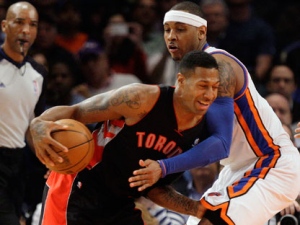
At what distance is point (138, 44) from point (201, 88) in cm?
530

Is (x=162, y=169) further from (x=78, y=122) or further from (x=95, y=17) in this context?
(x=95, y=17)

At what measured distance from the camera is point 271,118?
19.1 ft

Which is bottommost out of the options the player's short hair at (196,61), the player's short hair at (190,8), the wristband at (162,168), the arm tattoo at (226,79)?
the wristband at (162,168)

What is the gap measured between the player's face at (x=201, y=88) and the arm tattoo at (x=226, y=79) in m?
0.10

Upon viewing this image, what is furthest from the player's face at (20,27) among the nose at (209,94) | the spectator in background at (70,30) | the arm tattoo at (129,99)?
the spectator in background at (70,30)

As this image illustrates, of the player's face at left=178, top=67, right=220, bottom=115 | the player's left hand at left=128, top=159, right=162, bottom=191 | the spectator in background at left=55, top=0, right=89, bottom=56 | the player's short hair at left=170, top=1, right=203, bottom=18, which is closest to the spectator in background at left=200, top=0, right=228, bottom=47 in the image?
the spectator in background at left=55, top=0, right=89, bottom=56

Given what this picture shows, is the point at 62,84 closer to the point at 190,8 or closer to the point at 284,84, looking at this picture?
the point at 284,84

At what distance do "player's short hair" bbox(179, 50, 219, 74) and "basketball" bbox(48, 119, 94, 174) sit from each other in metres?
0.82

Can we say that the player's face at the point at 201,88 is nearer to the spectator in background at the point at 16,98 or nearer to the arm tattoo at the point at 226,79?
the arm tattoo at the point at 226,79

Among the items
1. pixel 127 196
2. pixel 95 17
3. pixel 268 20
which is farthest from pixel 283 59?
pixel 127 196

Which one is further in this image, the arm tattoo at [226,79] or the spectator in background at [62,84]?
the spectator in background at [62,84]

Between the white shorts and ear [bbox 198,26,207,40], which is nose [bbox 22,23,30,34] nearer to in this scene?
ear [bbox 198,26,207,40]

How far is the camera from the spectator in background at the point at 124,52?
10.4 m

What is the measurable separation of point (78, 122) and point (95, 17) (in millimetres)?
5899
